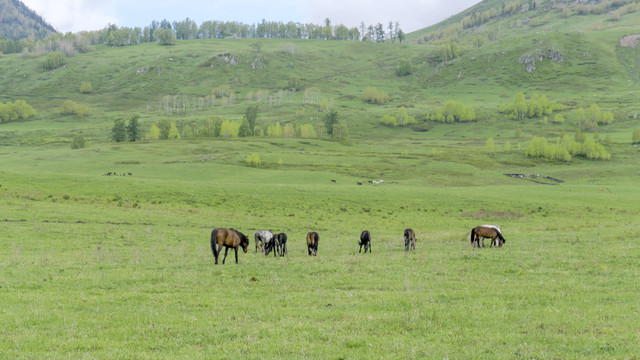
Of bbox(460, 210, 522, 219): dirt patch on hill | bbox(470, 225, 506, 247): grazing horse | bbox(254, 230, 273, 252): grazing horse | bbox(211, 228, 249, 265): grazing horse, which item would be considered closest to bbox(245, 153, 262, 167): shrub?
bbox(460, 210, 522, 219): dirt patch on hill

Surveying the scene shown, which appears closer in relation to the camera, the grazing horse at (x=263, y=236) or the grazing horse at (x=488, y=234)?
the grazing horse at (x=488, y=234)

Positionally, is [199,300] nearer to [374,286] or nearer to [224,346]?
[224,346]

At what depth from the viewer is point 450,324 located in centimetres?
1202

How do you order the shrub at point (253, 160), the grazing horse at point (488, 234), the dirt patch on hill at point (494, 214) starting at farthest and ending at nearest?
1. the shrub at point (253, 160)
2. the dirt patch on hill at point (494, 214)
3. the grazing horse at point (488, 234)

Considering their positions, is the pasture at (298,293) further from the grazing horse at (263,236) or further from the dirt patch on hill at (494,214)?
the dirt patch on hill at (494,214)

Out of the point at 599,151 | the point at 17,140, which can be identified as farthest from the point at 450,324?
the point at 17,140

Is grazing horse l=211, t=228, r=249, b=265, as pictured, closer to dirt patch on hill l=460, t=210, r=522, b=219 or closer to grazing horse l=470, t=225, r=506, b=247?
grazing horse l=470, t=225, r=506, b=247

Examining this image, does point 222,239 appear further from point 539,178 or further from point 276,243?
point 539,178

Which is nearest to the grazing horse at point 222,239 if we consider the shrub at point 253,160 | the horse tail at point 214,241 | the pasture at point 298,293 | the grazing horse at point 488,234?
the horse tail at point 214,241

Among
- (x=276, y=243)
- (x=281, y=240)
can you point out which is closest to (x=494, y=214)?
(x=276, y=243)

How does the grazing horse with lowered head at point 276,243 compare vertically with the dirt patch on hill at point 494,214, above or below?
above

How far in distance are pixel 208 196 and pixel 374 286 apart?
49.6 m

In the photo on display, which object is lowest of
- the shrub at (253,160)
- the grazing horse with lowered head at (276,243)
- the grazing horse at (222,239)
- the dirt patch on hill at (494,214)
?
the dirt patch on hill at (494,214)

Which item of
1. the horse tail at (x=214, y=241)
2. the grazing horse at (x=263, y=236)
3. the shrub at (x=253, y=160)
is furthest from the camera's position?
the shrub at (x=253, y=160)
